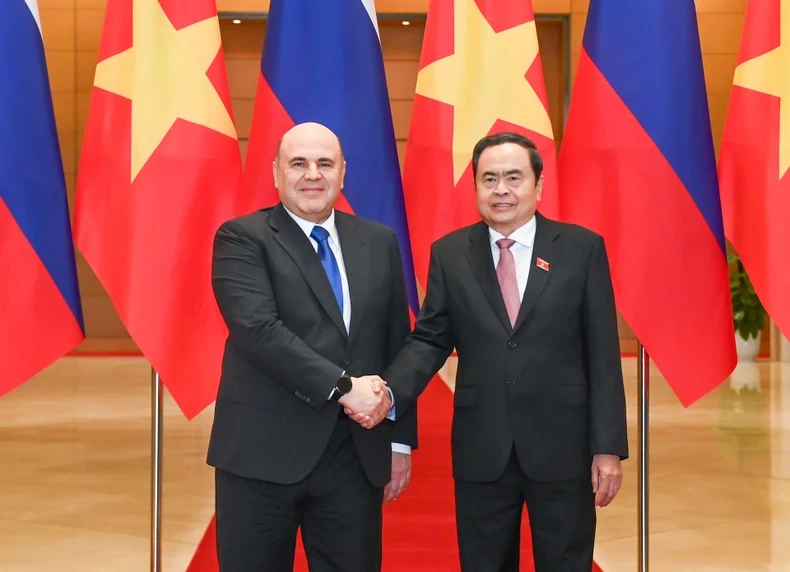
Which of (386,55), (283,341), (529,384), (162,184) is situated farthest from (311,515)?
(386,55)

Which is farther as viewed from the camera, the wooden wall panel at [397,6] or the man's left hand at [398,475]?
the wooden wall panel at [397,6]

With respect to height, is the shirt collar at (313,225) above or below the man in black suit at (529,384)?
above

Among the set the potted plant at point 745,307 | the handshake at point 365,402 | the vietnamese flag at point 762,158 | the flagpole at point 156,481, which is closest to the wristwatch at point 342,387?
the handshake at point 365,402

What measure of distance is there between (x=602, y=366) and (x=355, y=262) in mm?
670

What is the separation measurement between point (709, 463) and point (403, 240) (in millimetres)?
3639

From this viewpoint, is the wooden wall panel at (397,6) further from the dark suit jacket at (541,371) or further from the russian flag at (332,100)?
the dark suit jacket at (541,371)

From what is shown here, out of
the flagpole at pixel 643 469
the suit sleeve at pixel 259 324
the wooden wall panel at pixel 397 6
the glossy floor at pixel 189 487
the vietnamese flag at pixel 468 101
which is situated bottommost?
the glossy floor at pixel 189 487

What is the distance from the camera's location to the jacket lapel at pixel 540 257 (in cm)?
253

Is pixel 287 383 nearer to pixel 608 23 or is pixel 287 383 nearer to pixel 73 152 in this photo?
pixel 608 23

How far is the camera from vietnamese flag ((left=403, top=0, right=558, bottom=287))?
337cm

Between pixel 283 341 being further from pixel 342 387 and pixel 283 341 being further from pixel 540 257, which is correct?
pixel 540 257

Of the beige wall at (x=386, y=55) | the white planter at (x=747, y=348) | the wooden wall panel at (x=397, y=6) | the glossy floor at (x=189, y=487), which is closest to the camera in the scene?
the glossy floor at (x=189, y=487)

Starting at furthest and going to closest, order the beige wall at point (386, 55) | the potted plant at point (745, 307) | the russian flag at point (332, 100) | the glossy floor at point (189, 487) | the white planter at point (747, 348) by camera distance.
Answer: the beige wall at point (386, 55) < the white planter at point (747, 348) < the potted plant at point (745, 307) < the glossy floor at point (189, 487) < the russian flag at point (332, 100)

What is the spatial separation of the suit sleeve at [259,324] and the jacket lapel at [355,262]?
0.18 meters
